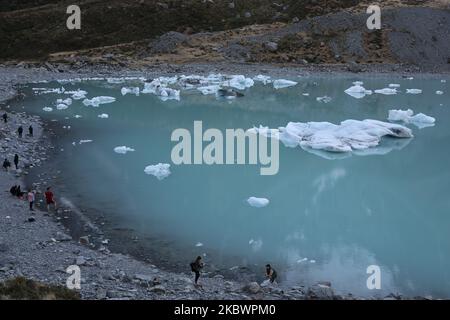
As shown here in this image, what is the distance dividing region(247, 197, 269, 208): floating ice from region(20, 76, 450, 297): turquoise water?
0.29 metres

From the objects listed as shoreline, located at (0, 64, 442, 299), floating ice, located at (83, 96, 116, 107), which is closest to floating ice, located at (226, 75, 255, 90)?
floating ice, located at (83, 96, 116, 107)

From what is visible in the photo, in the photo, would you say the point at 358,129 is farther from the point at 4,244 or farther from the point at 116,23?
the point at 116,23

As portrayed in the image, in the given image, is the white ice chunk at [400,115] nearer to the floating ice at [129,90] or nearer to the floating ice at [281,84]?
the floating ice at [281,84]

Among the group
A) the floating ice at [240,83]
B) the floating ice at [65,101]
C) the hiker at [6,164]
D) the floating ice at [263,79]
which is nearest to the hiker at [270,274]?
the hiker at [6,164]

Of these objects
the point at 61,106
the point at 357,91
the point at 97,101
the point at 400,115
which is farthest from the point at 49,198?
the point at 357,91

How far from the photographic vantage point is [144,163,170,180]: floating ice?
958 inches

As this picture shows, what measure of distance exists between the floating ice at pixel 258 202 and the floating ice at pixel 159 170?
16.2 feet

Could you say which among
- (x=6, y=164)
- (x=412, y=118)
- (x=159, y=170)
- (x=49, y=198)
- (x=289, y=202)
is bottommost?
(x=289, y=202)

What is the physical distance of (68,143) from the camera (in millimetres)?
30422

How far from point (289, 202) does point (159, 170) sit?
6.33m

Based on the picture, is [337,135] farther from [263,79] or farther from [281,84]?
[263,79]

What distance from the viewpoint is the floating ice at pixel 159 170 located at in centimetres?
2434

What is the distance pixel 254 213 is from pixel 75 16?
63.8 meters

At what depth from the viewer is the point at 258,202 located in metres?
20.9
